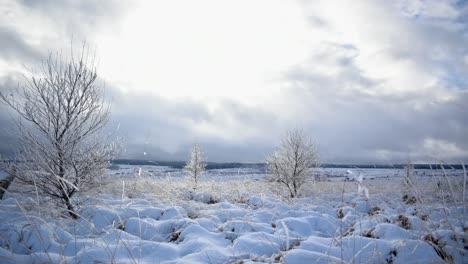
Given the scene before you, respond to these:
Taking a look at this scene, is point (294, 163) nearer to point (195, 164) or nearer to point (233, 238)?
point (233, 238)

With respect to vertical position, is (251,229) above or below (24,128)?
below

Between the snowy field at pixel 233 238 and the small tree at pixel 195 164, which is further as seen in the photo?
the small tree at pixel 195 164

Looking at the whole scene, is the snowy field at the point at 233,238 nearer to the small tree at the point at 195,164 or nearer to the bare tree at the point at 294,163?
the bare tree at the point at 294,163

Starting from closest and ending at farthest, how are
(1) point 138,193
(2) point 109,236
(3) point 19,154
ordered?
(2) point 109,236, (3) point 19,154, (1) point 138,193

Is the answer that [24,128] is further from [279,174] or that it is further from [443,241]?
[279,174]

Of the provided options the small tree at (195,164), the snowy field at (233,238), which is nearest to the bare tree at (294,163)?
the snowy field at (233,238)

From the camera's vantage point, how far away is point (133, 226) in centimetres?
465

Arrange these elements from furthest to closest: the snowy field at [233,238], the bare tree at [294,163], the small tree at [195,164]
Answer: the small tree at [195,164], the bare tree at [294,163], the snowy field at [233,238]

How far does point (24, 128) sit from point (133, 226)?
366 centimetres

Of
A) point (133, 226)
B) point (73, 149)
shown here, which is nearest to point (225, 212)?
point (133, 226)

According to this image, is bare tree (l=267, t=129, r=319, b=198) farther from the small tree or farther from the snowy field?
the small tree

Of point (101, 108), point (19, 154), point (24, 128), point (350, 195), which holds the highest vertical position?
point (101, 108)

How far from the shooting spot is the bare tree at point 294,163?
44.6ft

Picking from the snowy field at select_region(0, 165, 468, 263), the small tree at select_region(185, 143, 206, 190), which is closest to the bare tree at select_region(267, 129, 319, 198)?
the snowy field at select_region(0, 165, 468, 263)
